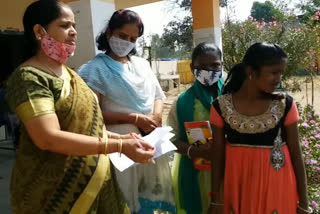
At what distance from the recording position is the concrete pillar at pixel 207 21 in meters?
6.26

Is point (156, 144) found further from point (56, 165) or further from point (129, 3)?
point (129, 3)

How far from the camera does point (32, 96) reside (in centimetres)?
128

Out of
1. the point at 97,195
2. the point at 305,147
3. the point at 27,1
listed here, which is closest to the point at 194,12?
the point at 27,1

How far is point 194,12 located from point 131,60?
4.60 m

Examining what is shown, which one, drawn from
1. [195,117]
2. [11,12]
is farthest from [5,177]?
[195,117]

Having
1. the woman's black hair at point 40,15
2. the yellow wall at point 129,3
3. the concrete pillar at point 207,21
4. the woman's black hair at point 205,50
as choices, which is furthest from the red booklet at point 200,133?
the yellow wall at point 129,3

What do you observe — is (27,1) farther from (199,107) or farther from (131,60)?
(199,107)

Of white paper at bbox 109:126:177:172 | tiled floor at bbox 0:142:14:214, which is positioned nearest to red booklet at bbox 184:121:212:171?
white paper at bbox 109:126:177:172

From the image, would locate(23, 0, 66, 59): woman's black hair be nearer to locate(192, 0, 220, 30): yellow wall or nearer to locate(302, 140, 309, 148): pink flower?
locate(302, 140, 309, 148): pink flower

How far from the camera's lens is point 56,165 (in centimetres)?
139

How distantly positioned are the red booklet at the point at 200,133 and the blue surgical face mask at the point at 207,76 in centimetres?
28

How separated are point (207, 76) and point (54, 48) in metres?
1.00

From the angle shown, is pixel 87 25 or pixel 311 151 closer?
pixel 87 25

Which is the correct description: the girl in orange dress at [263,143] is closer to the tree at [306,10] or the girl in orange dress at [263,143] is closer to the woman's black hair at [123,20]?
the woman's black hair at [123,20]
